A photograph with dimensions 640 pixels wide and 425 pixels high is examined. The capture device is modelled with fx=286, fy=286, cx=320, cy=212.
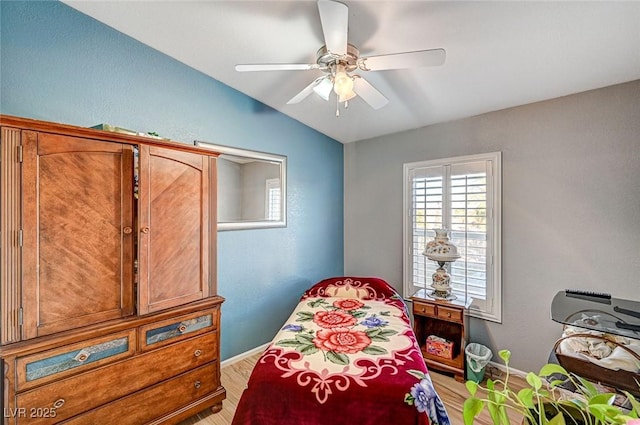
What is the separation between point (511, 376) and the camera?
8.22 ft

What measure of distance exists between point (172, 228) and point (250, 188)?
3.65ft

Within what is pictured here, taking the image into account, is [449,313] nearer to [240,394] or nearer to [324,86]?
[240,394]

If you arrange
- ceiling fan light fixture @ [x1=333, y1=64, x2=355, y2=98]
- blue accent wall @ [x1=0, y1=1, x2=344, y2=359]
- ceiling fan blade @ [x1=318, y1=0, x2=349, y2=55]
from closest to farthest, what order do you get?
ceiling fan blade @ [x1=318, y1=0, x2=349, y2=55] → ceiling fan light fixture @ [x1=333, y1=64, x2=355, y2=98] → blue accent wall @ [x1=0, y1=1, x2=344, y2=359]

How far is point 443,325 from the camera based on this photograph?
9.55ft

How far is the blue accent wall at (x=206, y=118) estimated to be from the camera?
1.84 m

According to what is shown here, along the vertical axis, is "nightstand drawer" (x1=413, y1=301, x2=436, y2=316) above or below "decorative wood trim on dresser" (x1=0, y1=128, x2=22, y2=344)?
below

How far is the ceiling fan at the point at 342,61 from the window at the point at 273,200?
4.12ft

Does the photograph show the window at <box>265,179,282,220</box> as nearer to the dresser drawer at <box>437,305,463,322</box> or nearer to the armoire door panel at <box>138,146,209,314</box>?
the armoire door panel at <box>138,146,209,314</box>

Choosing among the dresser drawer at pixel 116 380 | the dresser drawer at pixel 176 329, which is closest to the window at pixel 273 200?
the dresser drawer at pixel 176 329

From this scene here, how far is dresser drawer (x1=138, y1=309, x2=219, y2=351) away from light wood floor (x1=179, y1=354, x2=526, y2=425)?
642 mm

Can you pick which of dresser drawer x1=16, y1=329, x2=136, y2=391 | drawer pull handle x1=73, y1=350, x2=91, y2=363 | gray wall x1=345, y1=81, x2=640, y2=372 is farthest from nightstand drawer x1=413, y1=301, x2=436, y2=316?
drawer pull handle x1=73, y1=350, x2=91, y2=363

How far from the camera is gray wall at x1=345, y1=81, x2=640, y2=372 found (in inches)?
82.0

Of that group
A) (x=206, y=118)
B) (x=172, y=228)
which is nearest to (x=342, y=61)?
(x=206, y=118)

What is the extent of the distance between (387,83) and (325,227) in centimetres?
191
